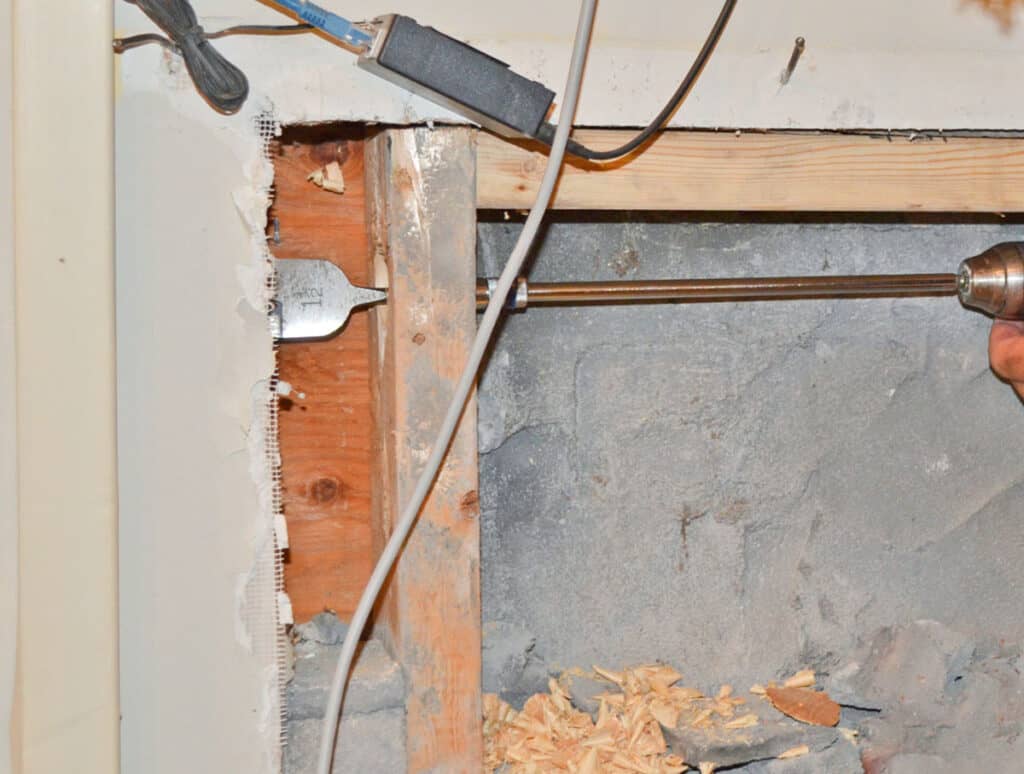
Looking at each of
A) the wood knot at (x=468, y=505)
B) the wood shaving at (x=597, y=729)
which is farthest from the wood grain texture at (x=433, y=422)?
the wood shaving at (x=597, y=729)

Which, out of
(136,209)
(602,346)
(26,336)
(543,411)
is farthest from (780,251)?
(26,336)

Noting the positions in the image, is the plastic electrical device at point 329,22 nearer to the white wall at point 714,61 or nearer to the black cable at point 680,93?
the white wall at point 714,61

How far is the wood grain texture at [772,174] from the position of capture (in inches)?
41.8

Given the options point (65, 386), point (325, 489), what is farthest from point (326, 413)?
point (65, 386)

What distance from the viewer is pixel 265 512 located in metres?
1.02

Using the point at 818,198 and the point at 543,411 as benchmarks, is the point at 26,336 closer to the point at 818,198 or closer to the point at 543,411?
the point at 543,411

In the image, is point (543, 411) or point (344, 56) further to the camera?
point (543, 411)

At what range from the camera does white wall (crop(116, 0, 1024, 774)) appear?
38.2 inches

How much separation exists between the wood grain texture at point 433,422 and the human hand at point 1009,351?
2.57 feet

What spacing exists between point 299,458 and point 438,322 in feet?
1.06

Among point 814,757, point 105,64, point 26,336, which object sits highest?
point 105,64

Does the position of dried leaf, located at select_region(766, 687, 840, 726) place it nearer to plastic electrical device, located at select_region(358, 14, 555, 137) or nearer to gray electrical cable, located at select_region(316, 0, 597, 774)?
gray electrical cable, located at select_region(316, 0, 597, 774)

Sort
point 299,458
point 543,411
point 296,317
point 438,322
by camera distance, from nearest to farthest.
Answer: point 438,322
point 296,317
point 299,458
point 543,411

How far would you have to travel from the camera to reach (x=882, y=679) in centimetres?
148
